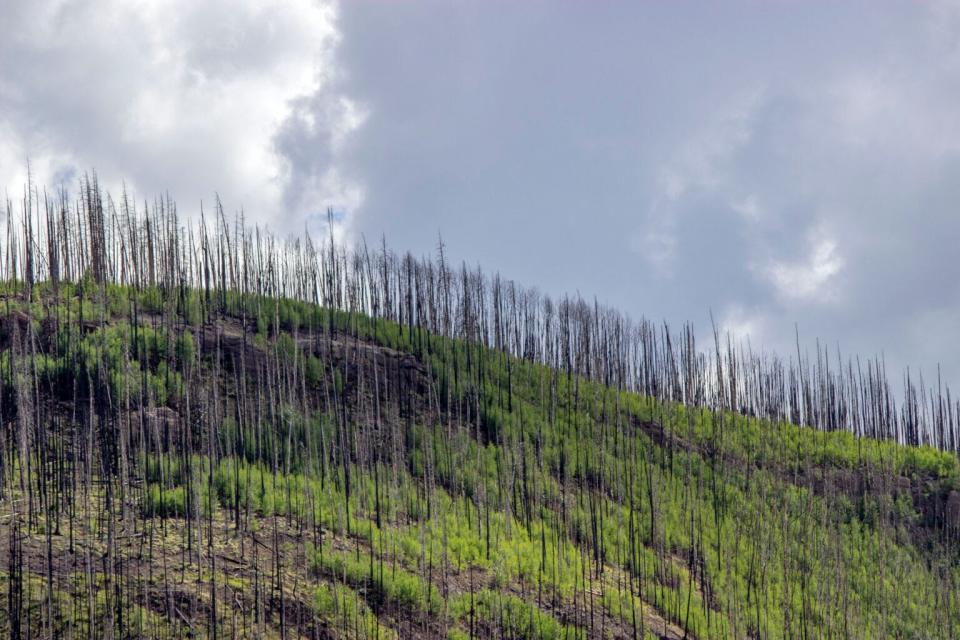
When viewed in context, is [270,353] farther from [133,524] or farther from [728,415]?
[728,415]

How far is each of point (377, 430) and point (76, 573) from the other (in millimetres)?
16023

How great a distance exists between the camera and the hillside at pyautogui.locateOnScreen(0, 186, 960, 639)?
891 inches

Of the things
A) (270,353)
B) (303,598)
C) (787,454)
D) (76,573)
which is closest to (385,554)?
(303,598)

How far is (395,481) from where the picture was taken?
97.5ft

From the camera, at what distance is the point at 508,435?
3838cm

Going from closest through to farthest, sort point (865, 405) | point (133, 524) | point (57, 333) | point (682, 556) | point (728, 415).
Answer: point (133, 524) < point (57, 333) < point (682, 556) < point (728, 415) < point (865, 405)

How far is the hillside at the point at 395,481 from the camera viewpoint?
2264 cm

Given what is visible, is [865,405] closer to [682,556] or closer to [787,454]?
[787,454]

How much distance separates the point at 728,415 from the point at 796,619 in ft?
61.8

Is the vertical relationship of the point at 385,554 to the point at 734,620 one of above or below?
above

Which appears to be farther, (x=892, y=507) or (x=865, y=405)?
(x=865, y=405)

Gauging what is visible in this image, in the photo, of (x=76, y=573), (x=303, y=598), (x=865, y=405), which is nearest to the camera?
(x=76, y=573)

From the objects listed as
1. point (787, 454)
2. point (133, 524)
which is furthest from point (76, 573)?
point (787, 454)

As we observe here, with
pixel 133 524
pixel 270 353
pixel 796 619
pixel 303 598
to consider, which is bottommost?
pixel 796 619
